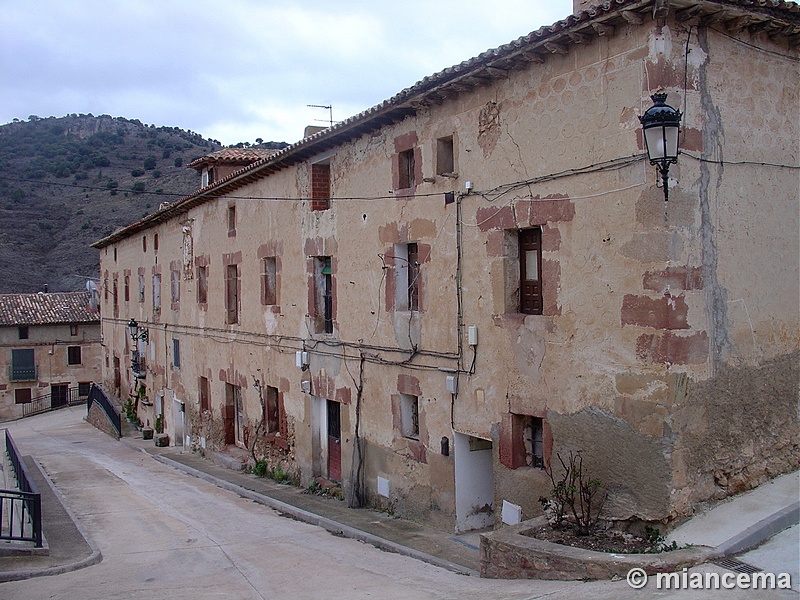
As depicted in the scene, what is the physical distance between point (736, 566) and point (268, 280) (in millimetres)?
13098

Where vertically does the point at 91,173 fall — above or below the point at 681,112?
above

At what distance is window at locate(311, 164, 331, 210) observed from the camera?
620 inches

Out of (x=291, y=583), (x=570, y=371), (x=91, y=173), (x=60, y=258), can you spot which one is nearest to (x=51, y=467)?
(x=291, y=583)

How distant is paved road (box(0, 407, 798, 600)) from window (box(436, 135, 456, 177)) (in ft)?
19.6

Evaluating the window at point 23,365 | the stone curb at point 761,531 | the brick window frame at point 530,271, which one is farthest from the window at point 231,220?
the window at point 23,365

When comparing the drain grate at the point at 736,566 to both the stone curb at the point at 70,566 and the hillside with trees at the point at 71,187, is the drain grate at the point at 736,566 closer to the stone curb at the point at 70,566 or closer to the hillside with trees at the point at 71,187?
the stone curb at the point at 70,566

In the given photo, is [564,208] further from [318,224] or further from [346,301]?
[318,224]

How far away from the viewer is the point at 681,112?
8672mm

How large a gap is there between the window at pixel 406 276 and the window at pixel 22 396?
3596 centimetres

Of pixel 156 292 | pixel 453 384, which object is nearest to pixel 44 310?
pixel 156 292

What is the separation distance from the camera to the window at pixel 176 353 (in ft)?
82.2

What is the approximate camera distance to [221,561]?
11133 mm

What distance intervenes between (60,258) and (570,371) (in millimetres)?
65244

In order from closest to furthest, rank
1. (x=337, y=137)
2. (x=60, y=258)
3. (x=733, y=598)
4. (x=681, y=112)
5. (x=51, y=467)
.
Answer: (x=733, y=598), (x=681, y=112), (x=337, y=137), (x=51, y=467), (x=60, y=258)
